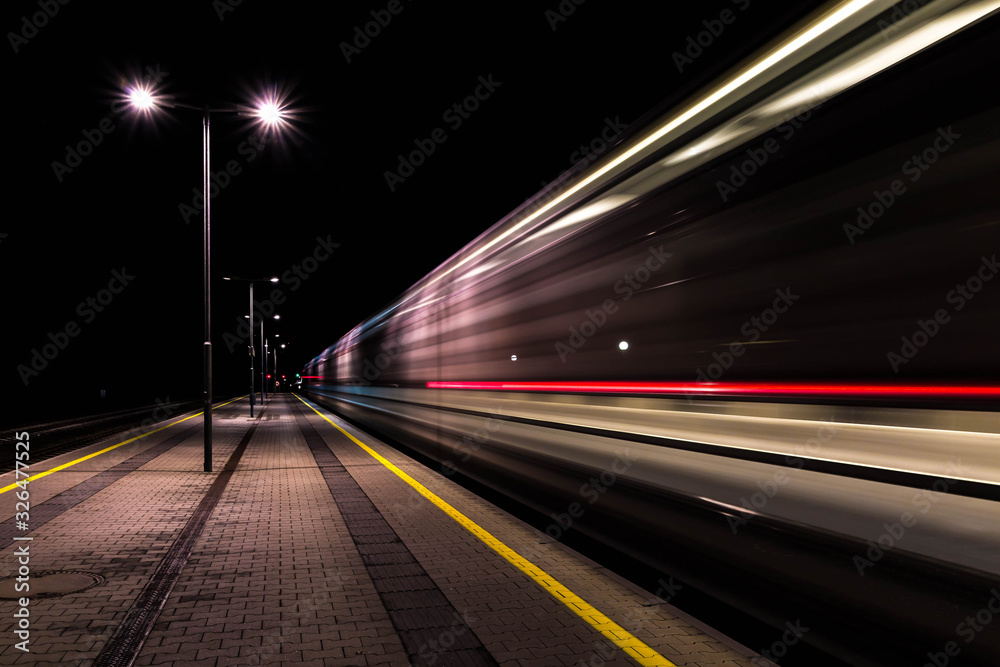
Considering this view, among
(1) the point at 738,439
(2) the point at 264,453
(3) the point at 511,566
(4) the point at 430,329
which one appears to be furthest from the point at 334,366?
(1) the point at 738,439

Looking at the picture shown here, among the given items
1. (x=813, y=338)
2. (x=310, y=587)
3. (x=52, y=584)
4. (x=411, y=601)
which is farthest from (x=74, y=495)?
(x=813, y=338)

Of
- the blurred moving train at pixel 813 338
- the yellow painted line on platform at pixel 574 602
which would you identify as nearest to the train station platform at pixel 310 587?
the yellow painted line on platform at pixel 574 602

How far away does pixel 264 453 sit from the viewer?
14.7m

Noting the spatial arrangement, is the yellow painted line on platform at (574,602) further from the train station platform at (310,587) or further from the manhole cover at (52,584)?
the manhole cover at (52,584)

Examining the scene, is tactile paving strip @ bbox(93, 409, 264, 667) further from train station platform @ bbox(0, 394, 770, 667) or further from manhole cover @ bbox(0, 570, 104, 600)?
manhole cover @ bbox(0, 570, 104, 600)

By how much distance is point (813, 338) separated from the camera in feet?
10.8

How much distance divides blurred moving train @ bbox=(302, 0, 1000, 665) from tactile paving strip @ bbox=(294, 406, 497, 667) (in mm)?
1303

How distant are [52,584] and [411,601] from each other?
8.74 ft

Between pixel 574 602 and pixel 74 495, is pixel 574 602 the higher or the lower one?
the lower one

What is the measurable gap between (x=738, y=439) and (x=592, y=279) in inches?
82.9

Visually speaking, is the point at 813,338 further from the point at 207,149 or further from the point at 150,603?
the point at 207,149

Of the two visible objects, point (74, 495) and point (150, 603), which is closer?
point (150, 603)

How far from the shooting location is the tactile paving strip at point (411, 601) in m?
3.79

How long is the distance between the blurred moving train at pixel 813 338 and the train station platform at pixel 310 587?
A: 1.91 feet
